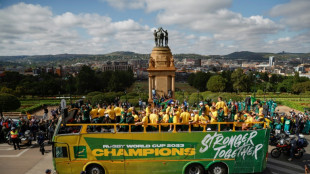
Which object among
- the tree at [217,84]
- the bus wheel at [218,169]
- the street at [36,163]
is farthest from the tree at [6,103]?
the tree at [217,84]

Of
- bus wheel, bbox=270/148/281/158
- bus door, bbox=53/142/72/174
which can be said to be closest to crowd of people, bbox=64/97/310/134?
bus door, bbox=53/142/72/174

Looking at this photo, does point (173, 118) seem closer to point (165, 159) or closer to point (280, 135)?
point (165, 159)

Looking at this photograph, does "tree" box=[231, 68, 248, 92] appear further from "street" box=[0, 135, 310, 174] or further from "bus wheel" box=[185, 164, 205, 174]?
"bus wheel" box=[185, 164, 205, 174]

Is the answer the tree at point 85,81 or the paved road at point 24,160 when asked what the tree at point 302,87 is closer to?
the tree at point 85,81

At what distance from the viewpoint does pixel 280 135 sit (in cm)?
1519

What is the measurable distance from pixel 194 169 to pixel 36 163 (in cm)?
1018

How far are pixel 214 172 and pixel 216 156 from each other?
0.98m

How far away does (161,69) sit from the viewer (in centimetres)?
3117

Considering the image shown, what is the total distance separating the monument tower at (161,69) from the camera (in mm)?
31344

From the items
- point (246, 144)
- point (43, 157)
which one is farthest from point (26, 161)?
point (246, 144)

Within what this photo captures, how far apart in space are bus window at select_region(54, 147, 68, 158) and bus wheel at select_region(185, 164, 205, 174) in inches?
244

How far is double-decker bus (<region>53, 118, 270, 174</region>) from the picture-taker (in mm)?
10500

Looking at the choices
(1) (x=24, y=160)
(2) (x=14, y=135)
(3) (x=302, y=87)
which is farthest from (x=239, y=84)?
(1) (x=24, y=160)

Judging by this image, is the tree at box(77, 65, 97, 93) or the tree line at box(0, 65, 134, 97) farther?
the tree at box(77, 65, 97, 93)
